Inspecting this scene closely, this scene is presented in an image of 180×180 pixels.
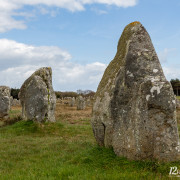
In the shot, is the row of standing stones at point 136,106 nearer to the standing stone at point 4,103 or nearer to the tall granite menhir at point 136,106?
the tall granite menhir at point 136,106

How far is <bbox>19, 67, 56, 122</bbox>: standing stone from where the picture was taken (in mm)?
17031

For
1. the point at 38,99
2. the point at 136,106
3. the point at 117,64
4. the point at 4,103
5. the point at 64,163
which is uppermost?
the point at 117,64

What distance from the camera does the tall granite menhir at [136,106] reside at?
7.27 meters

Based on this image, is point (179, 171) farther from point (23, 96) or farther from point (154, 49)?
point (23, 96)

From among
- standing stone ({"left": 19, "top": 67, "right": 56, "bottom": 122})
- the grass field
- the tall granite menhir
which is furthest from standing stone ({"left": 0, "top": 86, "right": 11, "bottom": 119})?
the tall granite menhir

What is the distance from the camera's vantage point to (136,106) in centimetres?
761

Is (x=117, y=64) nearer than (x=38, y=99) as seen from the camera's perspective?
Yes

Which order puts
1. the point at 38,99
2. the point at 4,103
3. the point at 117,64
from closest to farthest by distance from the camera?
the point at 117,64 < the point at 38,99 < the point at 4,103

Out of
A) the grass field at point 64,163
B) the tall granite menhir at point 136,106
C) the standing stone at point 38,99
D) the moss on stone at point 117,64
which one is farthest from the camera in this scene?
the standing stone at point 38,99

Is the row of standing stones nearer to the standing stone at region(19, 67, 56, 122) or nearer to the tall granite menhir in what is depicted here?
the tall granite menhir

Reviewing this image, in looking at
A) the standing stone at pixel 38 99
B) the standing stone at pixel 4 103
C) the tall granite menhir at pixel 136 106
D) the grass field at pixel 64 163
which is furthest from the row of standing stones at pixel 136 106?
the standing stone at pixel 4 103

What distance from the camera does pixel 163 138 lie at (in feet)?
23.8

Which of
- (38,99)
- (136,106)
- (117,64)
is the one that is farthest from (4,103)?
(136,106)

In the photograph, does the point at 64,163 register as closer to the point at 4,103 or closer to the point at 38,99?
the point at 38,99
